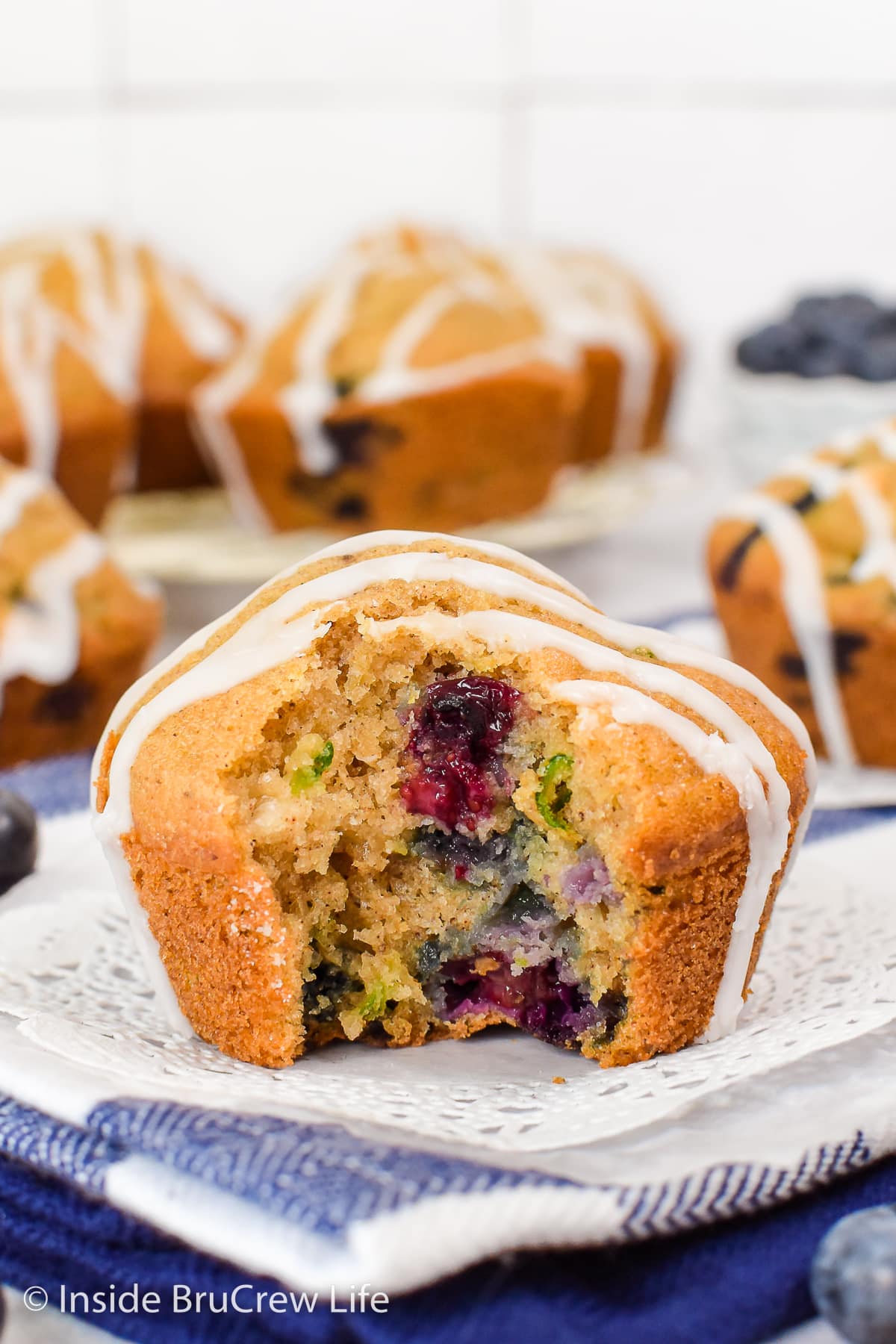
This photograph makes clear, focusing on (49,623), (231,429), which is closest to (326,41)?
(231,429)

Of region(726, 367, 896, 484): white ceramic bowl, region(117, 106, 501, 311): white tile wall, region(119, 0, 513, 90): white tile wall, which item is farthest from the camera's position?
region(117, 106, 501, 311): white tile wall

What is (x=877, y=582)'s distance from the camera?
225cm

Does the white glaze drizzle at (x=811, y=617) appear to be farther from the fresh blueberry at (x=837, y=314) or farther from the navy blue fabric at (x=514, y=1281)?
the navy blue fabric at (x=514, y=1281)

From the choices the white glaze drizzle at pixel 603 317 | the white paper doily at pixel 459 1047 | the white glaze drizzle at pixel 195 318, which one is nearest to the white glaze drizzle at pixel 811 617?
the white paper doily at pixel 459 1047

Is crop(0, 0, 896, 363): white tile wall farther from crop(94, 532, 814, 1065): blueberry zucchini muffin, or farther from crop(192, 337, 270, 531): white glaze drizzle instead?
crop(94, 532, 814, 1065): blueberry zucchini muffin

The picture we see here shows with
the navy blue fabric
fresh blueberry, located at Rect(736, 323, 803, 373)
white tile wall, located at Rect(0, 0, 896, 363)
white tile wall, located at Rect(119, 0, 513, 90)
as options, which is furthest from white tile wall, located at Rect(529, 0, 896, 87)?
the navy blue fabric

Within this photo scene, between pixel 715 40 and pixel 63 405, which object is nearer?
pixel 63 405

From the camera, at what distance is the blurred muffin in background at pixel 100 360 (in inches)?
123

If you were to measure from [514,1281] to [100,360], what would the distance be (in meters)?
2.61

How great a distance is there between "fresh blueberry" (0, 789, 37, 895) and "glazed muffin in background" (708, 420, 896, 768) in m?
1.11

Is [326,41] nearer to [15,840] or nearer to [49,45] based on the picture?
[49,45]

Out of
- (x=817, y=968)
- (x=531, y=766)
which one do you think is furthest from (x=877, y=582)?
(x=531, y=766)

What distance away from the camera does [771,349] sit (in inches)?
125

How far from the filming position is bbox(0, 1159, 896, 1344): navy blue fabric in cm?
103
